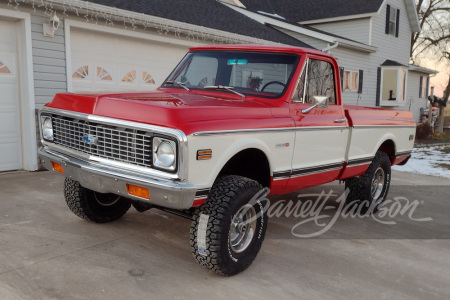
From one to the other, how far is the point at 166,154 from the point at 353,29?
19.3 metres

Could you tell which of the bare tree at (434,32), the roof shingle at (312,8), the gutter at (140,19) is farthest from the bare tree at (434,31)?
the gutter at (140,19)

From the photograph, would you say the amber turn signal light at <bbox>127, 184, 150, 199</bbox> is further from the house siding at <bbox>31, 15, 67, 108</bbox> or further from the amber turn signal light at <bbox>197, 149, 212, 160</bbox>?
the house siding at <bbox>31, 15, 67, 108</bbox>

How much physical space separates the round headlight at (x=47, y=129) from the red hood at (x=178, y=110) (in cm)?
16

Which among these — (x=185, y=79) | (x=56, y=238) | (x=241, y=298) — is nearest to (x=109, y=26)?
(x=185, y=79)

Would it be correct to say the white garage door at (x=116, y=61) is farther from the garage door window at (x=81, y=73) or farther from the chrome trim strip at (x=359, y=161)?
the chrome trim strip at (x=359, y=161)

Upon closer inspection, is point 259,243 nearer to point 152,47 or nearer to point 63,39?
point 63,39

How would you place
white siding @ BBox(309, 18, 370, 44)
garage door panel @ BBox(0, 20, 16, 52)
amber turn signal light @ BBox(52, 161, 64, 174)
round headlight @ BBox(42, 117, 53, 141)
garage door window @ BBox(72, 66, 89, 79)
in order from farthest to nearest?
white siding @ BBox(309, 18, 370, 44), garage door window @ BBox(72, 66, 89, 79), garage door panel @ BBox(0, 20, 16, 52), round headlight @ BBox(42, 117, 53, 141), amber turn signal light @ BBox(52, 161, 64, 174)

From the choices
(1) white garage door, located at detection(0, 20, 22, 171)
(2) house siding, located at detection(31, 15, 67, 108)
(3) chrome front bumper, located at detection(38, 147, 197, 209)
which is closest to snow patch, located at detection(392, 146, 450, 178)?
(2) house siding, located at detection(31, 15, 67, 108)

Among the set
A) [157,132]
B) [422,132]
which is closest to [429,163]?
[422,132]

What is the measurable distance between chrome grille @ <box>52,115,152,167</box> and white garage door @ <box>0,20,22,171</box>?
3.94 meters

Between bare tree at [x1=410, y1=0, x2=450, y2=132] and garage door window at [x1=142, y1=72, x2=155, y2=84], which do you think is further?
bare tree at [x1=410, y1=0, x2=450, y2=132]

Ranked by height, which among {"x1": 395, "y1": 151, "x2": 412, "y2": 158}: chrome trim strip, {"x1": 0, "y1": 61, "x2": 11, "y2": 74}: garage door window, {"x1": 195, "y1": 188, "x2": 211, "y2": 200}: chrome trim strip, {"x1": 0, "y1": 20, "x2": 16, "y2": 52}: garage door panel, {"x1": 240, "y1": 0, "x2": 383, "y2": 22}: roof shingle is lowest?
{"x1": 395, "y1": 151, "x2": 412, "y2": 158}: chrome trim strip

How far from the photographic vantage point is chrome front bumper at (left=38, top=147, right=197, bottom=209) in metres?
2.99

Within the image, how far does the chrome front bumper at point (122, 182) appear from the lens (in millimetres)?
2994
